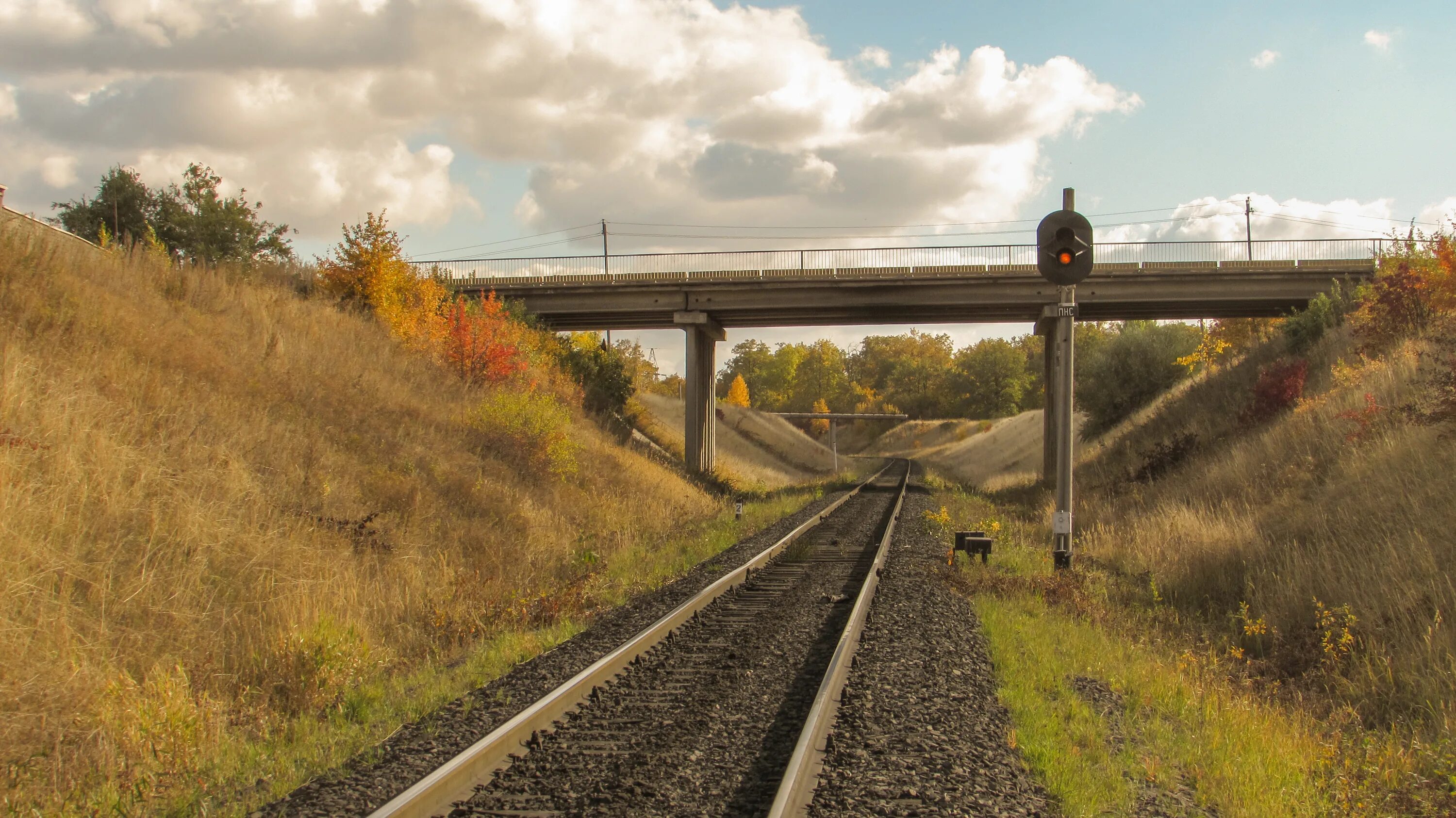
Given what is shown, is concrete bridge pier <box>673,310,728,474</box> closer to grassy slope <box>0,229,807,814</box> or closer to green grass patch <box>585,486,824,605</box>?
green grass patch <box>585,486,824,605</box>

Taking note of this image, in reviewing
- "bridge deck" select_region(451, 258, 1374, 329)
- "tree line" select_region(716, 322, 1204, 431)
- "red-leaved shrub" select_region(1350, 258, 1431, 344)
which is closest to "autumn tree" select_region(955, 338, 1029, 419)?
"tree line" select_region(716, 322, 1204, 431)

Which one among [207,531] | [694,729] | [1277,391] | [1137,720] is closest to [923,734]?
[694,729]

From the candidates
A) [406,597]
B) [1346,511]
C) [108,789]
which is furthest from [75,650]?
[1346,511]

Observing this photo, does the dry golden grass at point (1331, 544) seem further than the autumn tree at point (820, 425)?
No

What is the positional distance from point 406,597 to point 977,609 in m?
6.44

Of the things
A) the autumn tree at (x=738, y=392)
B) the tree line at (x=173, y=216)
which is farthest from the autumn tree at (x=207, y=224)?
the autumn tree at (x=738, y=392)

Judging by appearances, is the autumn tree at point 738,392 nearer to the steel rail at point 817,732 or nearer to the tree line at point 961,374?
the tree line at point 961,374

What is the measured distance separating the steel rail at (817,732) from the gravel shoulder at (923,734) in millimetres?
65

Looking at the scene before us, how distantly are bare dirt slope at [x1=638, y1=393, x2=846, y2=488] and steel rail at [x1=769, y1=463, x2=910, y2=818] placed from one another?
3121 cm

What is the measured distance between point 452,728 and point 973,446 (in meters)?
74.3

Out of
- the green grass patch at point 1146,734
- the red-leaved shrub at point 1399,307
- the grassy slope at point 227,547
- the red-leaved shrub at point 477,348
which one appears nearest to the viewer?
the green grass patch at point 1146,734

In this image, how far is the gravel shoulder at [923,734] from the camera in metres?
4.67

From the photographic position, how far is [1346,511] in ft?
35.5

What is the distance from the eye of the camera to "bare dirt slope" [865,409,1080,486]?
52.4m
